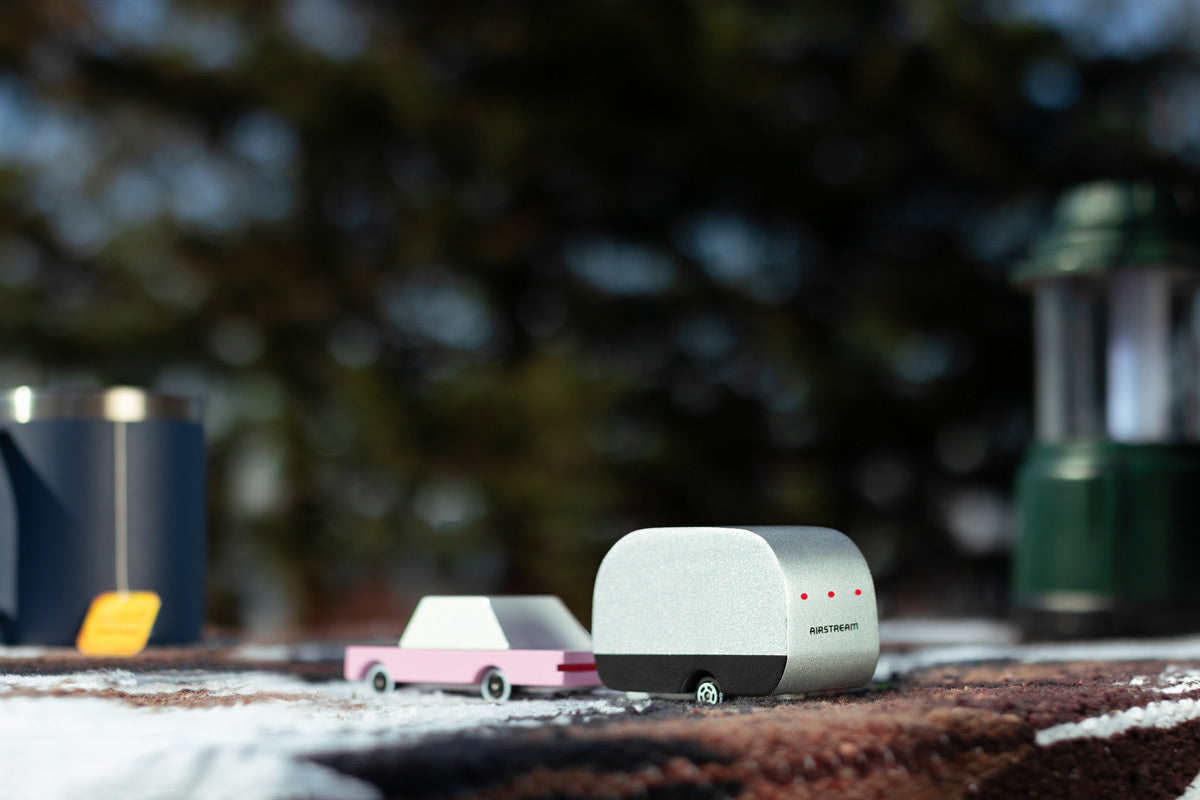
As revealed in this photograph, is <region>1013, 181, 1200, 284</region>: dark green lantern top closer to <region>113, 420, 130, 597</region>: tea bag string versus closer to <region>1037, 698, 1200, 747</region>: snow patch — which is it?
<region>1037, 698, 1200, 747</region>: snow patch

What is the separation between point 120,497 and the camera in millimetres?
2689

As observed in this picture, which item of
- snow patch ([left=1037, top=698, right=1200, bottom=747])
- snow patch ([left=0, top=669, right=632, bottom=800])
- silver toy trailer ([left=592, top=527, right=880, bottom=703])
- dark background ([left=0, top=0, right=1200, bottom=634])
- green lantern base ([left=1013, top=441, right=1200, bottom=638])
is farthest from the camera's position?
dark background ([left=0, top=0, right=1200, bottom=634])

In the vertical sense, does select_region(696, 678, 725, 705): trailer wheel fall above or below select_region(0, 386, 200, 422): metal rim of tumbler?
below

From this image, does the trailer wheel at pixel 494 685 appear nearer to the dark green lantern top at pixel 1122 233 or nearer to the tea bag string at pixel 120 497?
the tea bag string at pixel 120 497

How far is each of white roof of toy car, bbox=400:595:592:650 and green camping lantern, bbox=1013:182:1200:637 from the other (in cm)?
171

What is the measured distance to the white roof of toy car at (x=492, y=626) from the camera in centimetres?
218

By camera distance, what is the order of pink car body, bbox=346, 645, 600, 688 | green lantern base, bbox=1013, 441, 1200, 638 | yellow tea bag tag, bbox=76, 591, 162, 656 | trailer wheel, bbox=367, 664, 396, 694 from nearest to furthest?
pink car body, bbox=346, 645, 600, 688 → trailer wheel, bbox=367, 664, 396, 694 → yellow tea bag tag, bbox=76, 591, 162, 656 → green lantern base, bbox=1013, 441, 1200, 638

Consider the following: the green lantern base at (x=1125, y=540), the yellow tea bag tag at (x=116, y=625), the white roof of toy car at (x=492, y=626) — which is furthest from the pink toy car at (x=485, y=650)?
the green lantern base at (x=1125, y=540)

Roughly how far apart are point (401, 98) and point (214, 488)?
2014mm

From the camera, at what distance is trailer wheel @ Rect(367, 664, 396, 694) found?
7.43ft

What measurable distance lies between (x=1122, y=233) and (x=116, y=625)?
259cm

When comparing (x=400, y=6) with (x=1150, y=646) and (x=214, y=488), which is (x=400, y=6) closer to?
(x=214, y=488)

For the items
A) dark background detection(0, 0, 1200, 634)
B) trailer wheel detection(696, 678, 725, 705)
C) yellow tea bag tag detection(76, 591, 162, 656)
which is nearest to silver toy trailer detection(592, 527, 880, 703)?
trailer wheel detection(696, 678, 725, 705)

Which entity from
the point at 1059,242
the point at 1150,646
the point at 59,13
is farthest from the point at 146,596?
the point at 59,13
